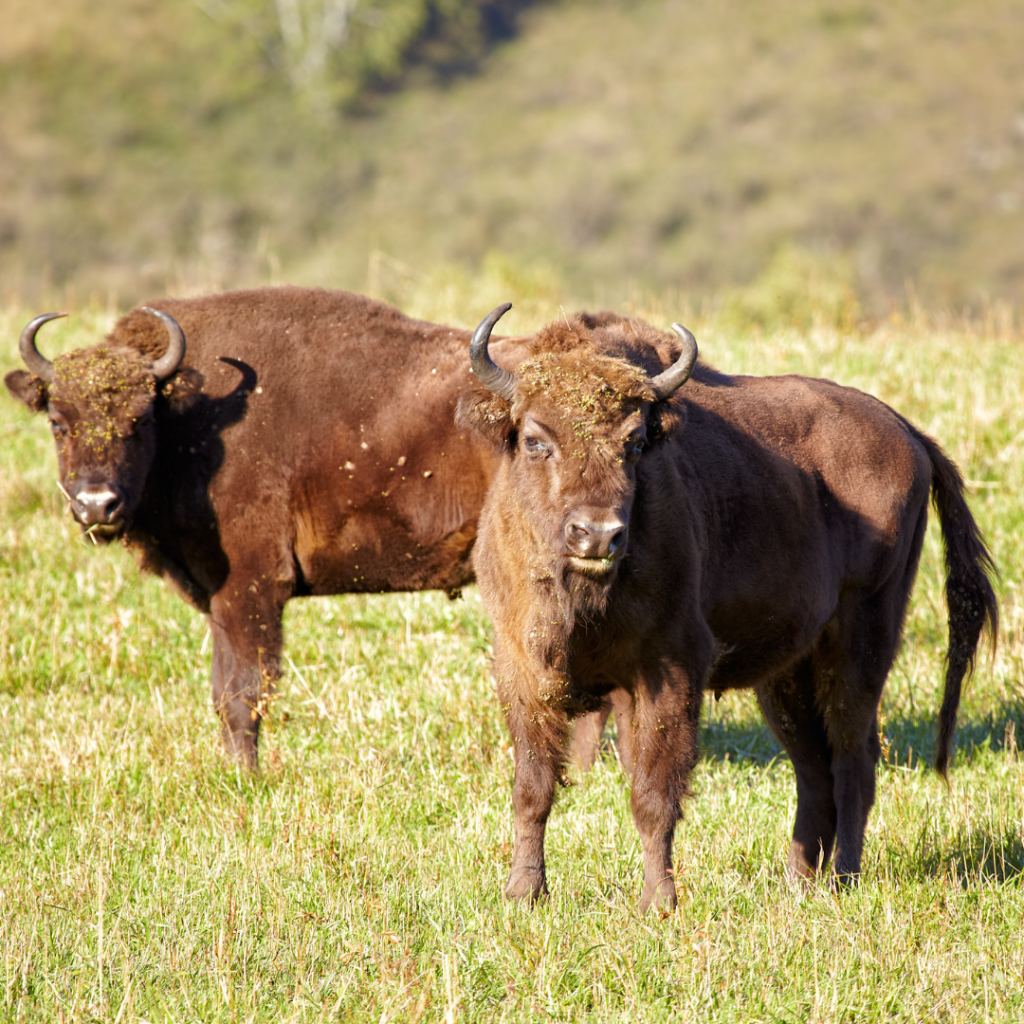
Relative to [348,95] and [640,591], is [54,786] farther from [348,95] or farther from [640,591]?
[348,95]

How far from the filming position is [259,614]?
6820 mm

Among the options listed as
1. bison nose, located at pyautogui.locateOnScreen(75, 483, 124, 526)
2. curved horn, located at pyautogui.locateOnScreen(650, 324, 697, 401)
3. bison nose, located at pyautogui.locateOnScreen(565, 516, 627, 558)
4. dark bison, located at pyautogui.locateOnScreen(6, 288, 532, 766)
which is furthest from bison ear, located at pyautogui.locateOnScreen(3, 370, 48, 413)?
bison nose, located at pyautogui.locateOnScreen(565, 516, 627, 558)

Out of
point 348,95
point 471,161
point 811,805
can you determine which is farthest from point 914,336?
point 348,95

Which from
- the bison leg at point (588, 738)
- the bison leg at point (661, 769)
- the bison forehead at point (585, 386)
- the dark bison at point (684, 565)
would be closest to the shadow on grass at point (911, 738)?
the bison leg at point (588, 738)

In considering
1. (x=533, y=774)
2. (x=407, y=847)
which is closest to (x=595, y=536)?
(x=533, y=774)

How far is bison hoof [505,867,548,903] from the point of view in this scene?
15.5ft

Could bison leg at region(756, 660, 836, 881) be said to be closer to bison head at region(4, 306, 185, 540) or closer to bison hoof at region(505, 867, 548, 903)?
bison hoof at region(505, 867, 548, 903)

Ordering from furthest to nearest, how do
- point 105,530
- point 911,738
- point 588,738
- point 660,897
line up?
point 911,738, point 588,738, point 105,530, point 660,897

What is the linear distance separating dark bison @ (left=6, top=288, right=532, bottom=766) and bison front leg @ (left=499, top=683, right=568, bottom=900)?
2167mm

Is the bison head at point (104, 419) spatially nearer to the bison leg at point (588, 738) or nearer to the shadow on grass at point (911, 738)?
the bison leg at point (588, 738)

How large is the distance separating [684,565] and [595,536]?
0.70 m

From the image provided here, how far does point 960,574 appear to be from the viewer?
623 centimetres

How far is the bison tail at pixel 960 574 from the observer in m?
6.17

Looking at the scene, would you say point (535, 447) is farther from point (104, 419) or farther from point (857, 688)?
point (104, 419)
